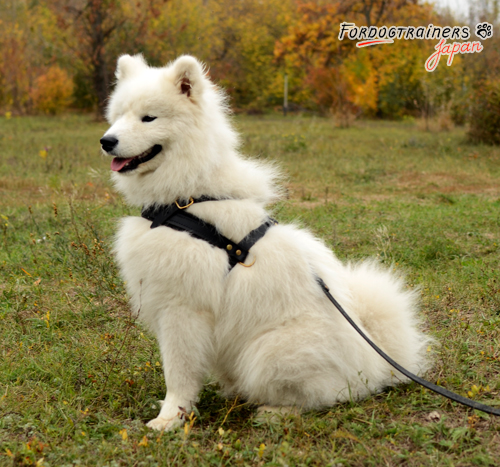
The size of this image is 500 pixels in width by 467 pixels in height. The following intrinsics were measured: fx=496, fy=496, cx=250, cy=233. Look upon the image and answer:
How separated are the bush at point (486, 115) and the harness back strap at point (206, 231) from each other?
12.0m

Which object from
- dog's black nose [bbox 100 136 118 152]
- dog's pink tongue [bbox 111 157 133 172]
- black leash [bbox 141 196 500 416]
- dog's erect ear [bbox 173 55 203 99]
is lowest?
black leash [bbox 141 196 500 416]

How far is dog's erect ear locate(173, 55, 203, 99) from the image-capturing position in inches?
105

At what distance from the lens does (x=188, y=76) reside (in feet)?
8.87

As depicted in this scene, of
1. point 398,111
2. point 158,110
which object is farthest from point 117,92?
point 398,111

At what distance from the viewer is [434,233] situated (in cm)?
579

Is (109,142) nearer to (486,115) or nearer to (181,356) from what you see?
(181,356)

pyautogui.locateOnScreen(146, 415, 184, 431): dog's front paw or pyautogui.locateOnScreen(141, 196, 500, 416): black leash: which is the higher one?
pyautogui.locateOnScreen(141, 196, 500, 416): black leash

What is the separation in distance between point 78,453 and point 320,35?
62.0ft

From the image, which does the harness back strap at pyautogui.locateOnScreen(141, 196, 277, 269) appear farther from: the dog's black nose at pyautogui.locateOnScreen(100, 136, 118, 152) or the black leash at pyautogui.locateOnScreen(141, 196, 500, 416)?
the dog's black nose at pyautogui.locateOnScreen(100, 136, 118, 152)

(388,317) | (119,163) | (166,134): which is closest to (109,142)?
(119,163)

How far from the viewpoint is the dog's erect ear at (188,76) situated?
2662 mm

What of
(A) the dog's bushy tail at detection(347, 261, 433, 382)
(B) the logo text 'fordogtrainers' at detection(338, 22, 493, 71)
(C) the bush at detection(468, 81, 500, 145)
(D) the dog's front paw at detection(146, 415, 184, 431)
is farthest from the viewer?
(B) the logo text 'fordogtrainers' at detection(338, 22, 493, 71)

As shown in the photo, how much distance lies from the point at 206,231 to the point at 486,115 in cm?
1242

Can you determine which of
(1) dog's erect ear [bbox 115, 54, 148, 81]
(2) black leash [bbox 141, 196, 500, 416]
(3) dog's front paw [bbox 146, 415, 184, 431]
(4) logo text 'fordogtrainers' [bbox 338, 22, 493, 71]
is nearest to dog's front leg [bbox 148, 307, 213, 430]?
(3) dog's front paw [bbox 146, 415, 184, 431]
